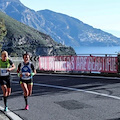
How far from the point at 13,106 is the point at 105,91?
399 cm

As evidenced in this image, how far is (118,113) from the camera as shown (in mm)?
6652

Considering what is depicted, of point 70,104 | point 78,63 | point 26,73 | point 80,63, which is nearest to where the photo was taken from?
point 26,73

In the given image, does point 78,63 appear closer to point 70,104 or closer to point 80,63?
point 80,63

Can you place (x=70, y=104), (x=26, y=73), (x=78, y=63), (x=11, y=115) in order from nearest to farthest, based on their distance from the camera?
(x=11, y=115)
(x=26, y=73)
(x=70, y=104)
(x=78, y=63)

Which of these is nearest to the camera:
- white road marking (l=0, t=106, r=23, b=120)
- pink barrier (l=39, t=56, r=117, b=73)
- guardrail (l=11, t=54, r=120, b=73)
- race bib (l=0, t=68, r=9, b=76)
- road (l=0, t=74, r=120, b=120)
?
white road marking (l=0, t=106, r=23, b=120)

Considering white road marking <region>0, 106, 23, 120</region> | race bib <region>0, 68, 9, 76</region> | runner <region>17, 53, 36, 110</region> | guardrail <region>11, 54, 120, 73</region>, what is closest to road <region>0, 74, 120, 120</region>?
white road marking <region>0, 106, 23, 120</region>

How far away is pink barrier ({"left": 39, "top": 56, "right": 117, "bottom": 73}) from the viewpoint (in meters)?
16.4

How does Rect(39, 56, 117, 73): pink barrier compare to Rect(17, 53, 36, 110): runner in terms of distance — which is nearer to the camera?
Rect(17, 53, 36, 110): runner

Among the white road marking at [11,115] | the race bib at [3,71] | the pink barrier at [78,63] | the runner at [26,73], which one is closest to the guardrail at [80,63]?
the pink barrier at [78,63]

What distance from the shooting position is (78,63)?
61.8 ft

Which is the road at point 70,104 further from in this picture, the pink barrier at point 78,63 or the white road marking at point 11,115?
the pink barrier at point 78,63

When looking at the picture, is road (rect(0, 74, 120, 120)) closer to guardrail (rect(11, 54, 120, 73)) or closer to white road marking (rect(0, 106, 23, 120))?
white road marking (rect(0, 106, 23, 120))

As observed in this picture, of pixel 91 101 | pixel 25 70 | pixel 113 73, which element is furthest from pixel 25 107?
pixel 113 73

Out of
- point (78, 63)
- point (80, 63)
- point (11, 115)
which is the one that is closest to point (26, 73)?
point (11, 115)
